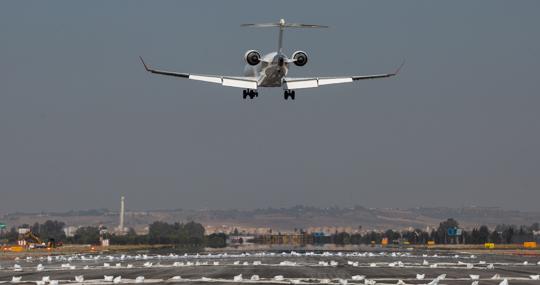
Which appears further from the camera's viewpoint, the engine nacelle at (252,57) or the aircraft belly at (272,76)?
the engine nacelle at (252,57)

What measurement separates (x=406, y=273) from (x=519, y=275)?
340 inches

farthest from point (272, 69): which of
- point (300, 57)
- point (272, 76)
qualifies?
point (300, 57)

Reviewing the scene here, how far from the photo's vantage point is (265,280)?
208 ft

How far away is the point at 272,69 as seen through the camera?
92562mm

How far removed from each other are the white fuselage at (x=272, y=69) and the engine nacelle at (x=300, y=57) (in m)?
2.01

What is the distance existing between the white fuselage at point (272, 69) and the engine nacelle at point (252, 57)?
972mm

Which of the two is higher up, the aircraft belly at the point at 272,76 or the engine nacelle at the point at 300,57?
the engine nacelle at the point at 300,57

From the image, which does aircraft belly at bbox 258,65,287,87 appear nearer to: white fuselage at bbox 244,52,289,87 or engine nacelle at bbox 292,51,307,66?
white fuselage at bbox 244,52,289,87

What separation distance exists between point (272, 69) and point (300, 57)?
167 inches

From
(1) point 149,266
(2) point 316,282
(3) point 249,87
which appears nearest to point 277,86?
(3) point 249,87

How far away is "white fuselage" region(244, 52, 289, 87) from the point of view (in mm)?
92500

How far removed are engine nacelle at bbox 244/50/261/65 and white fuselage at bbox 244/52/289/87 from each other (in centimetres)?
97

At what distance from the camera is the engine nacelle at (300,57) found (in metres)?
95.1

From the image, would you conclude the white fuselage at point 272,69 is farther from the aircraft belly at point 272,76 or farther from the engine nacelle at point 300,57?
the engine nacelle at point 300,57
